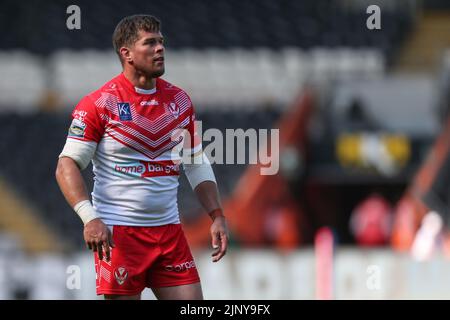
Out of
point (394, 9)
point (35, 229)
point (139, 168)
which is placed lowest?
point (35, 229)

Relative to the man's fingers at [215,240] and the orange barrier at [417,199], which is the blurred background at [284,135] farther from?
the man's fingers at [215,240]

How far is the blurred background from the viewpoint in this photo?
10.6 metres

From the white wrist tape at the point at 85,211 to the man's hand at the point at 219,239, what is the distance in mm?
523

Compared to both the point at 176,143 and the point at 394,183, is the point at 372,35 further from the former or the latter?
the point at 176,143

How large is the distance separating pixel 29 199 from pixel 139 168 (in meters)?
11.0

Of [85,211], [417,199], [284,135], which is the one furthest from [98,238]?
[284,135]

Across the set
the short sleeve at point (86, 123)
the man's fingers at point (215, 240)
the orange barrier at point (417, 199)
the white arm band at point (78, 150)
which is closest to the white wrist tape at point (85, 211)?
the white arm band at point (78, 150)

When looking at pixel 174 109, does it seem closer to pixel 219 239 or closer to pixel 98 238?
pixel 219 239

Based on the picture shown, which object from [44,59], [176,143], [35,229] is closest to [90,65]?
[44,59]

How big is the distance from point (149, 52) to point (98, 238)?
2.60 feet

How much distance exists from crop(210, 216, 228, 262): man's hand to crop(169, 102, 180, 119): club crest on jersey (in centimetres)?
48

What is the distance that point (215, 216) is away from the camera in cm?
475

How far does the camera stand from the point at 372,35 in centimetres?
1744

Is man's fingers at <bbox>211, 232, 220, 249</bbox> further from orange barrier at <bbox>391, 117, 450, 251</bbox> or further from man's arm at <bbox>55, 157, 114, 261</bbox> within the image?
orange barrier at <bbox>391, 117, 450, 251</bbox>
